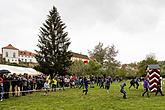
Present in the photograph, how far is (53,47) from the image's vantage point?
65.3m

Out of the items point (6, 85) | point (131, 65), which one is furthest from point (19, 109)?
point (131, 65)

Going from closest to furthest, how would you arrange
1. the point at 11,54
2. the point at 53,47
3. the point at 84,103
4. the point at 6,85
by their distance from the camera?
the point at 84,103 < the point at 6,85 < the point at 53,47 < the point at 11,54

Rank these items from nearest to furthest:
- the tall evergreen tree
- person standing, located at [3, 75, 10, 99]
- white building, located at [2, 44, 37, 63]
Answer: person standing, located at [3, 75, 10, 99] < the tall evergreen tree < white building, located at [2, 44, 37, 63]

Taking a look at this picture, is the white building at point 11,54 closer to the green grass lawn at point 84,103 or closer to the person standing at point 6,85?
the person standing at point 6,85

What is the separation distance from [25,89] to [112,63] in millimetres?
82689

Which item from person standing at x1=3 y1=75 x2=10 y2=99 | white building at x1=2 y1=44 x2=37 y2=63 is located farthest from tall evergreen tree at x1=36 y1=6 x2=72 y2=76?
white building at x1=2 y1=44 x2=37 y2=63

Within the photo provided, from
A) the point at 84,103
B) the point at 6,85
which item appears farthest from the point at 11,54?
the point at 84,103

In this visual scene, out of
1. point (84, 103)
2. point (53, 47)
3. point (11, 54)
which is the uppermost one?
point (11, 54)

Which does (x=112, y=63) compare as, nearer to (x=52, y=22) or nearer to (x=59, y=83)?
(x=52, y=22)

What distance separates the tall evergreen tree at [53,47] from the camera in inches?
2512

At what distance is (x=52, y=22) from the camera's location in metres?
66.5

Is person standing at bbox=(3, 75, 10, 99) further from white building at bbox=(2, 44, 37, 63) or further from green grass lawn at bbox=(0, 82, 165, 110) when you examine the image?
white building at bbox=(2, 44, 37, 63)

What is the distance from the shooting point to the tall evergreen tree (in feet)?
209

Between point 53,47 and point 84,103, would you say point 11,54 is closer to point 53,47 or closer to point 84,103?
point 53,47
